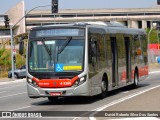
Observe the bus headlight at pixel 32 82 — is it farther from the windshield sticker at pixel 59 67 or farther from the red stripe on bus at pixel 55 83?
the windshield sticker at pixel 59 67

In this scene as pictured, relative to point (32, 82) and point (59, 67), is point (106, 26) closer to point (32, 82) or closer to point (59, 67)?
point (59, 67)

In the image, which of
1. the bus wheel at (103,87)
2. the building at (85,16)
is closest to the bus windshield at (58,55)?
the bus wheel at (103,87)

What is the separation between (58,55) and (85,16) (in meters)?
144

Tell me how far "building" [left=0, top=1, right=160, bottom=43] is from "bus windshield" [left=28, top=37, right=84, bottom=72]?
453 ft

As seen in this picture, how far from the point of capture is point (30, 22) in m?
158

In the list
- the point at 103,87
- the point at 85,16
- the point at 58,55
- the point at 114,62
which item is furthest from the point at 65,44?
the point at 85,16

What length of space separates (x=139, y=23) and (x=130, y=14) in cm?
399

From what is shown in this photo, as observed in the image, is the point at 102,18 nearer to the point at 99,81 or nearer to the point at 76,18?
the point at 76,18

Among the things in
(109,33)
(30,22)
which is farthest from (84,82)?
(30,22)

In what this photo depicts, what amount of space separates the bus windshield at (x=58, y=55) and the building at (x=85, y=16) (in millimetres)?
137968

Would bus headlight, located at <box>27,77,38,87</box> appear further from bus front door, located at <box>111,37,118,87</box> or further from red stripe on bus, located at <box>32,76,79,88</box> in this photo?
bus front door, located at <box>111,37,118,87</box>

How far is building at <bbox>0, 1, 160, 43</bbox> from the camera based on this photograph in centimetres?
15725

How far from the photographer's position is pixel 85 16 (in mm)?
162000

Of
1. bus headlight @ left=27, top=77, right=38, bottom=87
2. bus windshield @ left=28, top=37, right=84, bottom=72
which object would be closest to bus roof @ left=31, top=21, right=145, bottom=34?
bus windshield @ left=28, top=37, right=84, bottom=72
